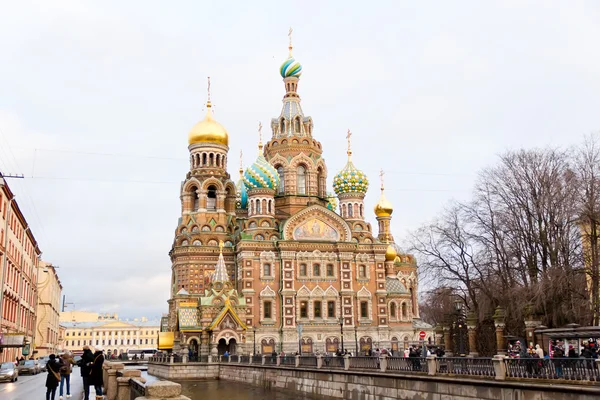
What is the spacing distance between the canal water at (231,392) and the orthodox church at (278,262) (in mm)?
8347

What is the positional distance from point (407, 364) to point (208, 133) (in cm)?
3851

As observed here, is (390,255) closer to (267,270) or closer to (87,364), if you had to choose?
(267,270)

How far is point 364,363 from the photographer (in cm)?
2700

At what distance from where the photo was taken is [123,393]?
45.4ft

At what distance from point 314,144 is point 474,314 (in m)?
33.3

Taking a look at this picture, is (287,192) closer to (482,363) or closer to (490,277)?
(490,277)

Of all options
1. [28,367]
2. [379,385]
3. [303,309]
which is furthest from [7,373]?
[303,309]

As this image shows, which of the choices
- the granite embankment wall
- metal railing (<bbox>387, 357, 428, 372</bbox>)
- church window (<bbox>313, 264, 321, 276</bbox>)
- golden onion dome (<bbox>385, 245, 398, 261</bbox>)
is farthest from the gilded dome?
metal railing (<bbox>387, 357, 428, 372</bbox>)

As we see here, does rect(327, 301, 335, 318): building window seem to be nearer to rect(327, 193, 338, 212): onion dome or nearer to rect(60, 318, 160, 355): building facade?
rect(327, 193, 338, 212): onion dome

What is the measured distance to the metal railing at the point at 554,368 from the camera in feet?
51.9

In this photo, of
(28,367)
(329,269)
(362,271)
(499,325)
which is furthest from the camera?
(362,271)

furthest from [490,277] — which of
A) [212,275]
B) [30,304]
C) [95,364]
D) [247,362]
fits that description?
[30,304]

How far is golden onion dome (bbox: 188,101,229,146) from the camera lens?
58.2m

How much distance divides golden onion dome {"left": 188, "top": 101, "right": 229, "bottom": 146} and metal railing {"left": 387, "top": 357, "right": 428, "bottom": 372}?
122ft
